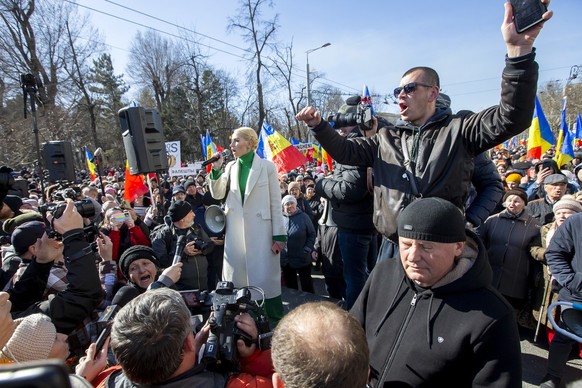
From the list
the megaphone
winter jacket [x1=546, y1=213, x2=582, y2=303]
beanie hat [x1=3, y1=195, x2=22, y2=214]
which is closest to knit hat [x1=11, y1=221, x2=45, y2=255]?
the megaphone

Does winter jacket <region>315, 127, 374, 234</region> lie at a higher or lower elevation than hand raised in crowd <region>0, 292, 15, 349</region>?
higher

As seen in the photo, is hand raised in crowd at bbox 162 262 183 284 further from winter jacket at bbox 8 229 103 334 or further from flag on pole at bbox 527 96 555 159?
flag on pole at bbox 527 96 555 159

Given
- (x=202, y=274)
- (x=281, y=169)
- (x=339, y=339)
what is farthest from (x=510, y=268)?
(x=281, y=169)

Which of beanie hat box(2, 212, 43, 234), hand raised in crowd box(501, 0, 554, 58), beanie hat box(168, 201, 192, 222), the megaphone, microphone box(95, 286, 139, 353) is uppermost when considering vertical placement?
hand raised in crowd box(501, 0, 554, 58)

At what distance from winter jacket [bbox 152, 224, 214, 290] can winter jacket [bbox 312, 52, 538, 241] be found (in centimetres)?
161

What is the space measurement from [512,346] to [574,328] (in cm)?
111

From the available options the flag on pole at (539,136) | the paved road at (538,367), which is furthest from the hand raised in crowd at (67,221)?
the flag on pole at (539,136)

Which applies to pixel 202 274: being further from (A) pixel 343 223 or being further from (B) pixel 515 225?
(B) pixel 515 225

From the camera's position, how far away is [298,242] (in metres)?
4.87

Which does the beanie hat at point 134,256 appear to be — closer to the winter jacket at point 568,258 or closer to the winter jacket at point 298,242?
the winter jacket at point 298,242

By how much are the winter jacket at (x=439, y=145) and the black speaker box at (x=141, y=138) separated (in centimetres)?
191

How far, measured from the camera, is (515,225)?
147 inches

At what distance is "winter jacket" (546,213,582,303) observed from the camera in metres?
2.69

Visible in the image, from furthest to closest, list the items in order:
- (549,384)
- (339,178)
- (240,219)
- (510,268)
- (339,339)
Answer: (510,268), (240,219), (339,178), (549,384), (339,339)
